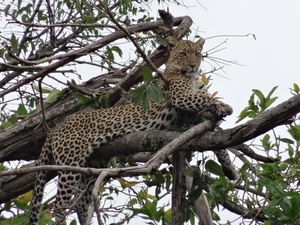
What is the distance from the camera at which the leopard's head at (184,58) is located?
26.9ft

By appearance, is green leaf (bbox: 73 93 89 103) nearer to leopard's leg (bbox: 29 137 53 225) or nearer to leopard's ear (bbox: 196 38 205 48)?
leopard's leg (bbox: 29 137 53 225)

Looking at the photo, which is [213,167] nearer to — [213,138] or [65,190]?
[213,138]

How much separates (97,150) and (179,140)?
2.06 meters

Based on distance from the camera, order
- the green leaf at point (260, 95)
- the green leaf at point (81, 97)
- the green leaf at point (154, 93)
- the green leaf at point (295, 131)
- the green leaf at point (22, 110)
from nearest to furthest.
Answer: the green leaf at point (154, 93) → the green leaf at point (295, 131) → the green leaf at point (260, 95) → the green leaf at point (81, 97) → the green leaf at point (22, 110)

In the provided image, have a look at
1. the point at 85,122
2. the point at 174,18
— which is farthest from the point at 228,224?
the point at 174,18

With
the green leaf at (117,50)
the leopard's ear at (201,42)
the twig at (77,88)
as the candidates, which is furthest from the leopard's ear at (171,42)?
the twig at (77,88)

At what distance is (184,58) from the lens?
823 centimetres

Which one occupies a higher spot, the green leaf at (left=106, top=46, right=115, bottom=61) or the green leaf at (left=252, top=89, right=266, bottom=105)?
the green leaf at (left=106, top=46, right=115, bottom=61)

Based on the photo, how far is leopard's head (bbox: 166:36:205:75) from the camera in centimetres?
819

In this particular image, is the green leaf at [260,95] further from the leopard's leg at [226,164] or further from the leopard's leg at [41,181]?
the leopard's leg at [41,181]

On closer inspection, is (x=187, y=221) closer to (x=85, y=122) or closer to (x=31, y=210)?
(x=31, y=210)

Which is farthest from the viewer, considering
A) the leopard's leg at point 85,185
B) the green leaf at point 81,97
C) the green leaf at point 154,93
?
the leopard's leg at point 85,185

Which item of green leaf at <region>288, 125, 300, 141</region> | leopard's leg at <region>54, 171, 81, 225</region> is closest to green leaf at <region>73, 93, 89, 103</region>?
leopard's leg at <region>54, 171, 81, 225</region>

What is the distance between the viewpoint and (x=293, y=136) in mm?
6254
